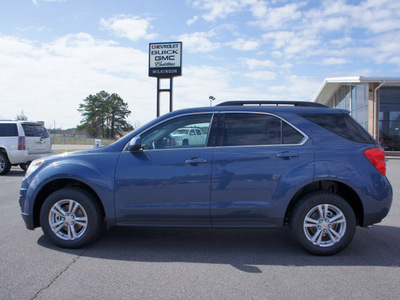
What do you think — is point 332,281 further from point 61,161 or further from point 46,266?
point 61,161

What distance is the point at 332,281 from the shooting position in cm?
345

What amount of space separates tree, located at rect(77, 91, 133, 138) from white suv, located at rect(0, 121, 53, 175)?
236 feet

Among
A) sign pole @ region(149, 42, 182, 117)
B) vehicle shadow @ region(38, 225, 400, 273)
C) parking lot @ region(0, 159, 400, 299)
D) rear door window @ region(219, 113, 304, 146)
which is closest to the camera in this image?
parking lot @ region(0, 159, 400, 299)

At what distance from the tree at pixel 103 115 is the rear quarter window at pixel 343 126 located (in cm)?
8133

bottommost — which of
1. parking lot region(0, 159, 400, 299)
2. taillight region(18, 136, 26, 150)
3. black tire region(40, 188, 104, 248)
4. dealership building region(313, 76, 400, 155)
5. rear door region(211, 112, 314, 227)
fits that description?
parking lot region(0, 159, 400, 299)

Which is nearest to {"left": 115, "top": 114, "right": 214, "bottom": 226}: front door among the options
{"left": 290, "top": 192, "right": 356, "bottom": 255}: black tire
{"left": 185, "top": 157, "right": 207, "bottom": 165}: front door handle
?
{"left": 185, "top": 157, "right": 207, "bottom": 165}: front door handle

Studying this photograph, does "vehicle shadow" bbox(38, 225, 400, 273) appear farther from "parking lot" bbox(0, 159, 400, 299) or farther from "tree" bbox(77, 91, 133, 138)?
"tree" bbox(77, 91, 133, 138)

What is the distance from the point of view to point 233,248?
4.47 metres

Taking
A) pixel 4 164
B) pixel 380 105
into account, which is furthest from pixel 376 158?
pixel 380 105

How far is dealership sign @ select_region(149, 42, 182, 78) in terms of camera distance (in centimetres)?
2078

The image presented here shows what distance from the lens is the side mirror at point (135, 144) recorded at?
4.20 metres

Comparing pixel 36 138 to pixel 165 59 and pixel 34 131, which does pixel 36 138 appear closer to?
pixel 34 131

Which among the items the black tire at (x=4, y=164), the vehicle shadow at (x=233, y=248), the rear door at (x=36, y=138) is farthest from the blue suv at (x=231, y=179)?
the black tire at (x=4, y=164)

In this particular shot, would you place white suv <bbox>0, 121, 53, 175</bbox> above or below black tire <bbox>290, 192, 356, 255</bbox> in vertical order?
above
